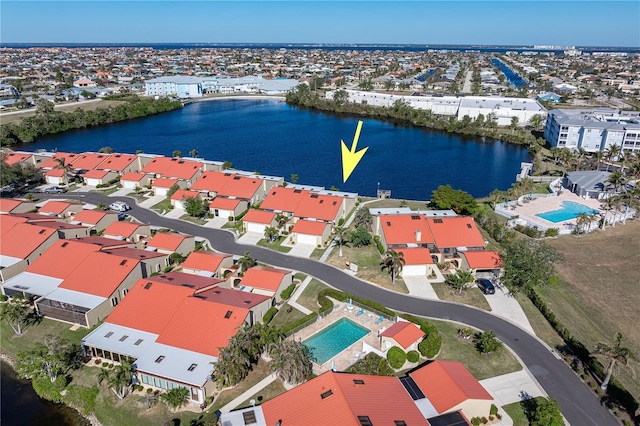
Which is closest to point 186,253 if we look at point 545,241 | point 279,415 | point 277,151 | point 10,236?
point 10,236

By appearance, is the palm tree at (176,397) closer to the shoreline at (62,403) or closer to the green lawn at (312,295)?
the shoreline at (62,403)

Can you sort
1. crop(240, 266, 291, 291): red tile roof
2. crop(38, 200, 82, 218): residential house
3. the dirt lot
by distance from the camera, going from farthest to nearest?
1. the dirt lot
2. crop(38, 200, 82, 218): residential house
3. crop(240, 266, 291, 291): red tile roof

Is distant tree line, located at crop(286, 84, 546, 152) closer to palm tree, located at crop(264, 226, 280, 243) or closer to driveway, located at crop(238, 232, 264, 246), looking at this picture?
palm tree, located at crop(264, 226, 280, 243)

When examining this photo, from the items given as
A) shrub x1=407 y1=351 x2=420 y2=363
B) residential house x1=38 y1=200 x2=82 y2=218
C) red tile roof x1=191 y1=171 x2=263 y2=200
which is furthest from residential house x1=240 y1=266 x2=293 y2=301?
residential house x1=38 y1=200 x2=82 y2=218

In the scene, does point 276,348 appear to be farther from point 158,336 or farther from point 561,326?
point 561,326

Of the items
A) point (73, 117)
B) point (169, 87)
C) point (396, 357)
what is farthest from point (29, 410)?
point (169, 87)

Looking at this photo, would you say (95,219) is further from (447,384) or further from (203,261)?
(447,384)

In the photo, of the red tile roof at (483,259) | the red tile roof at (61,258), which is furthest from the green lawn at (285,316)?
the red tile roof at (483,259)
